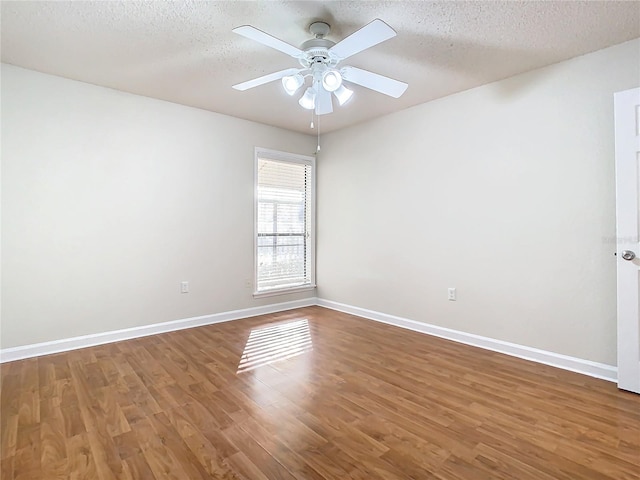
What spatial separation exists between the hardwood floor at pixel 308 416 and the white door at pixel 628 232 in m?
0.27

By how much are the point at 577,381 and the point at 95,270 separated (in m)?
4.33

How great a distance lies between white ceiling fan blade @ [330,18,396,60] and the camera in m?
1.74

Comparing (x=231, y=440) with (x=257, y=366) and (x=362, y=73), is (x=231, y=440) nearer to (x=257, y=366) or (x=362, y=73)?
(x=257, y=366)

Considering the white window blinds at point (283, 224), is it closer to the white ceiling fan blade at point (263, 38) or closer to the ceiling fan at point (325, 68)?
the ceiling fan at point (325, 68)

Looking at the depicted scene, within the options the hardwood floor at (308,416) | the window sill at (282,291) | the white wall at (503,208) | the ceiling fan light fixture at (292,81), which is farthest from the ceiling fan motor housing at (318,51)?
the window sill at (282,291)

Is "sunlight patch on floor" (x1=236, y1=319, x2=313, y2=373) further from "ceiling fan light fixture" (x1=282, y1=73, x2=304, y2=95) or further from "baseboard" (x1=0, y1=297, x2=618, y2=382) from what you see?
"ceiling fan light fixture" (x1=282, y1=73, x2=304, y2=95)

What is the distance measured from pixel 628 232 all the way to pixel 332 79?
2.34 metres

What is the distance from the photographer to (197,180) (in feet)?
13.0

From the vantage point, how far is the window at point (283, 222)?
4520 millimetres

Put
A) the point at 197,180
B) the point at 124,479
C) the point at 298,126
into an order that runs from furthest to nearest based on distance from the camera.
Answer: the point at 298,126, the point at 197,180, the point at 124,479

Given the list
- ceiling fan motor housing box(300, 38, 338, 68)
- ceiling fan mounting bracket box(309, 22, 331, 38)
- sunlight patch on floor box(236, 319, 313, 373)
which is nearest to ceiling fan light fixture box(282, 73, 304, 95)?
ceiling fan motor housing box(300, 38, 338, 68)

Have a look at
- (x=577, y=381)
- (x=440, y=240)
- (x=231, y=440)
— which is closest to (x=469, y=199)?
(x=440, y=240)

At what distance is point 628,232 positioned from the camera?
92.4 inches

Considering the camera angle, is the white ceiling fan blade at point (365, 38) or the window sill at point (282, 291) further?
the window sill at point (282, 291)
